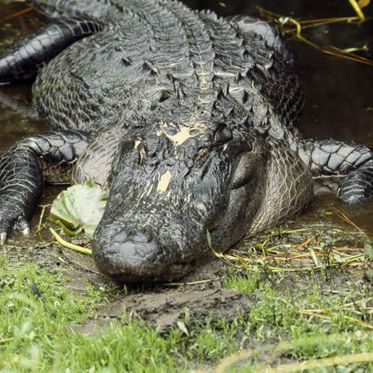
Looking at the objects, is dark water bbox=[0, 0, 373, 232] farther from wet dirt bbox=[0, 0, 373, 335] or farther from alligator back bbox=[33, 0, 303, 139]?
alligator back bbox=[33, 0, 303, 139]

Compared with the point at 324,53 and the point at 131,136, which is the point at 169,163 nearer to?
the point at 131,136

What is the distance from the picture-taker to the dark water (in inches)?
281

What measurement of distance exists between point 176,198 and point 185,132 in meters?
0.53

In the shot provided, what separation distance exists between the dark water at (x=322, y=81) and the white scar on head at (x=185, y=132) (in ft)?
3.47

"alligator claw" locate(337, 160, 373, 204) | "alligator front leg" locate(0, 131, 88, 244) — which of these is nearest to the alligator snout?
"alligator front leg" locate(0, 131, 88, 244)

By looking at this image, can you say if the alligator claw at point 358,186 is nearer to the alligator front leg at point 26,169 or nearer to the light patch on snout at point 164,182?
the light patch on snout at point 164,182

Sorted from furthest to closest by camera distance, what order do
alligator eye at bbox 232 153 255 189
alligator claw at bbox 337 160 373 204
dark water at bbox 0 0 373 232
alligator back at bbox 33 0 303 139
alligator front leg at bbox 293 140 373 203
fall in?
dark water at bbox 0 0 373 232 < alligator front leg at bbox 293 140 373 203 < alligator claw at bbox 337 160 373 204 < alligator back at bbox 33 0 303 139 < alligator eye at bbox 232 153 255 189

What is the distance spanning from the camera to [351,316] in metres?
4.43

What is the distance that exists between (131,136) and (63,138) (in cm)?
103

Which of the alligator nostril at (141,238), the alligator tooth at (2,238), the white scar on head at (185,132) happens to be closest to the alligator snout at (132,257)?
the alligator nostril at (141,238)

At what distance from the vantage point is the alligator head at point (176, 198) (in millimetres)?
4668

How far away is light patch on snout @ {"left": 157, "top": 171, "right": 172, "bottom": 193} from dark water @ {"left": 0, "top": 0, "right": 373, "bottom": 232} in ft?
4.19

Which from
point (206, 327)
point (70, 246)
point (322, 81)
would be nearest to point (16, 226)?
point (70, 246)

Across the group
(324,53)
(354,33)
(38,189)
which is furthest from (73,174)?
(354,33)
